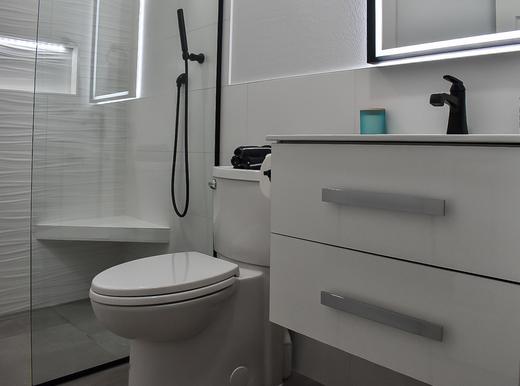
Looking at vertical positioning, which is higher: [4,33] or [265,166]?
[4,33]

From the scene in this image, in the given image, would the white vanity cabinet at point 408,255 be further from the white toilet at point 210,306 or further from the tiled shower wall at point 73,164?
the tiled shower wall at point 73,164

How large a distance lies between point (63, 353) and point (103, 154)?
84cm

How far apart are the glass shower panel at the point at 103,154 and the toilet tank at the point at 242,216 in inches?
19.8

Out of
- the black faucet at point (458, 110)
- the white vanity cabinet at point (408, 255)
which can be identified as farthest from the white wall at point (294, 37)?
the white vanity cabinet at point (408, 255)

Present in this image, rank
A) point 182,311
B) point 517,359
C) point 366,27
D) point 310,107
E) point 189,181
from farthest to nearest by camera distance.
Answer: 1. point 189,181
2. point 310,107
3. point 366,27
4. point 182,311
5. point 517,359

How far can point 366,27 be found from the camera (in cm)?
136

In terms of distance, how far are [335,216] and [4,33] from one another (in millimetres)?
2025

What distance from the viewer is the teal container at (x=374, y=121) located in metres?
1.28

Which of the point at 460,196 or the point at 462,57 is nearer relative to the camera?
the point at 460,196

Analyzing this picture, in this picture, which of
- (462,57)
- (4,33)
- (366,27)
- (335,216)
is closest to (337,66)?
(366,27)

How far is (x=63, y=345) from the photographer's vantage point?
1.63 metres

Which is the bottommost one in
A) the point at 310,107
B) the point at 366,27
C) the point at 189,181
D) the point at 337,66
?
the point at 189,181

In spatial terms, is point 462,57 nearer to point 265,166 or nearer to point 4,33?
point 265,166

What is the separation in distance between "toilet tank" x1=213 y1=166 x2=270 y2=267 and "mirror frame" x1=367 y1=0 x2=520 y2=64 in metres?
0.56
